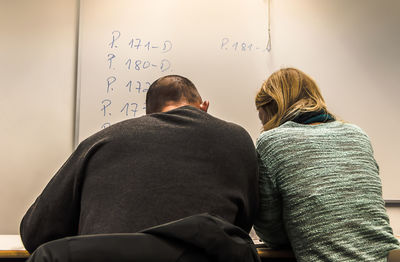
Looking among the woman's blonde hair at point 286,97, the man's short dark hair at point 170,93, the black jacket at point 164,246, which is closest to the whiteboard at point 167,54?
the woman's blonde hair at point 286,97

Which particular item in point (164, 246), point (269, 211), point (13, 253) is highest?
point (164, 246)

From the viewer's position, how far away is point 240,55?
2.17m

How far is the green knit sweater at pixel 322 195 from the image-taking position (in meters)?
1.23

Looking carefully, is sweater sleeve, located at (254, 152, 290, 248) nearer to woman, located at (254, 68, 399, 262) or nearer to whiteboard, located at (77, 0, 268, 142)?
woman, located at (254, 68, 399, 262)

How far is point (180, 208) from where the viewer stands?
3.44 feet

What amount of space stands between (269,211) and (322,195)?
0.17 meters

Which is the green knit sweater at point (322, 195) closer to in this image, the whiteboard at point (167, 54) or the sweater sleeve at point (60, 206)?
the sweater sleeve at point (60, 206)

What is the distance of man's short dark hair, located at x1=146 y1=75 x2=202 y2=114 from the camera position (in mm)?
1396

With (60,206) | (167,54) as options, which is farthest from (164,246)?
(167,54)

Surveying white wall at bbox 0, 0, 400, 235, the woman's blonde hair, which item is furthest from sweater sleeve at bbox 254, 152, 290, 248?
white wall at bbox 0, 0, 400, 235

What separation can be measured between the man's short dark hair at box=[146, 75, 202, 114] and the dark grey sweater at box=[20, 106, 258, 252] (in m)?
0.18

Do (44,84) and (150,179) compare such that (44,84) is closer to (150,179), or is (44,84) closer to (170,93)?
(170,93)

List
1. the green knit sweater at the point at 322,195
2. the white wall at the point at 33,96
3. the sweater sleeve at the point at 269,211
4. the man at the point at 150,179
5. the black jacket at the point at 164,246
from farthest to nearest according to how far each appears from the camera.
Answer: the white wall at the point at 33,96, the sweater sleeve at the point at 269,211, the green knit sweater at the point at 322,195, the man at the point at 150,179, the black jacket at the point at 164,246

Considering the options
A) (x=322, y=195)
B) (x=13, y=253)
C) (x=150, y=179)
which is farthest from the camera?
(x=13, y=253)
